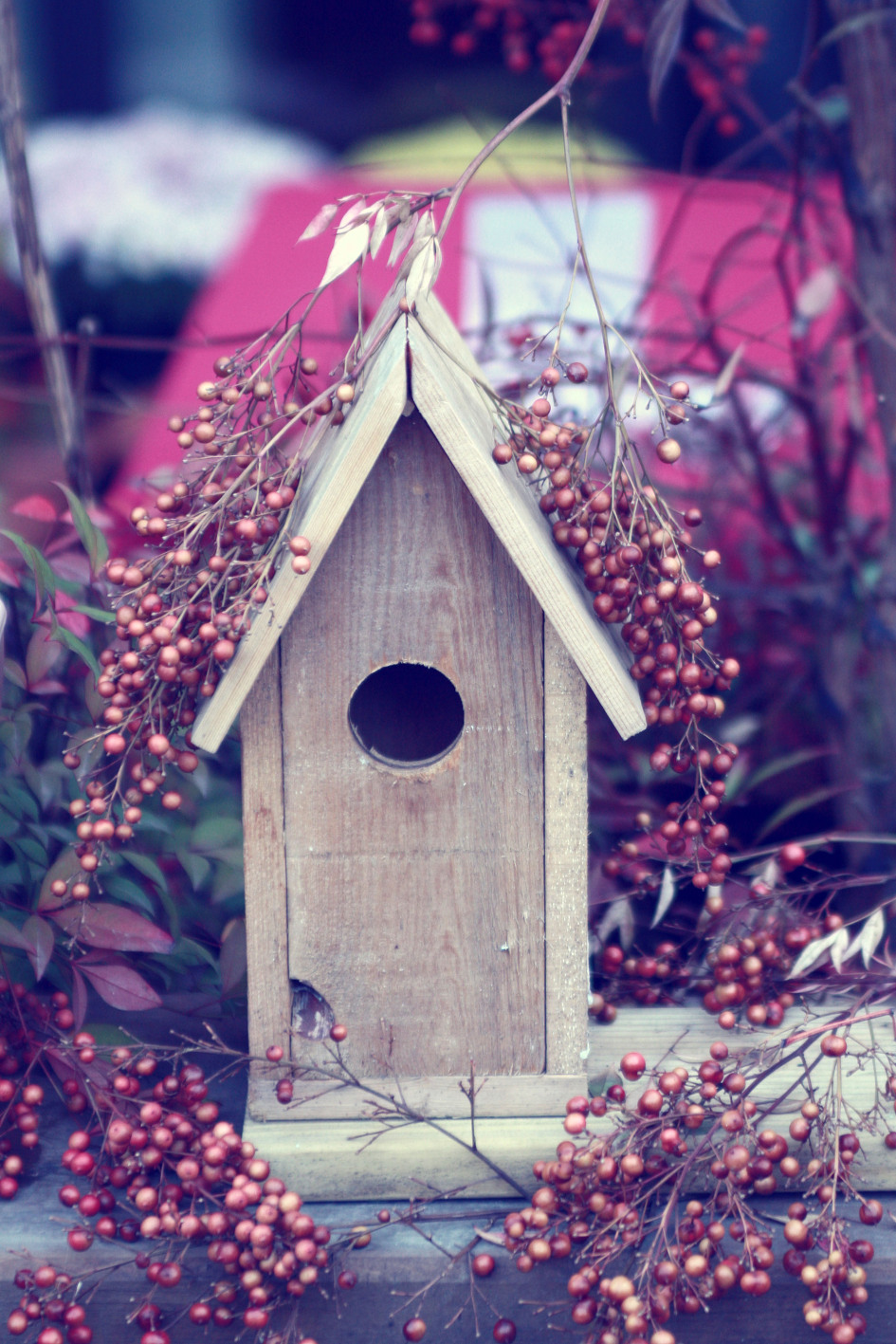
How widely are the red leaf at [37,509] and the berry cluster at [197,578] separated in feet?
1.23

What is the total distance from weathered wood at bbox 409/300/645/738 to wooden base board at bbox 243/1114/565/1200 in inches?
17.8

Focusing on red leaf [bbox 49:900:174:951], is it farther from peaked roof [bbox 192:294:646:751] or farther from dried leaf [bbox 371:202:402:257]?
dried leaf [bbox 371:202:402:257]

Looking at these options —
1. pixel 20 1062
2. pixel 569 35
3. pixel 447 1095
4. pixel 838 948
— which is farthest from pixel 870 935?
pixel 569 35

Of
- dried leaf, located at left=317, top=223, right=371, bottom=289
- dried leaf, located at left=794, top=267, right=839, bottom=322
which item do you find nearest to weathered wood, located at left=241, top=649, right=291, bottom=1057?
dried leaf, located at left=317, top=223, right=371, bottom=289

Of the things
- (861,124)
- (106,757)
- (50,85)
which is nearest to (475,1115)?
(106,757)

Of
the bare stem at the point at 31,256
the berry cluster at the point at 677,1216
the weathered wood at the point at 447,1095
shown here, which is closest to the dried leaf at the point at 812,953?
the berry cluster at the point at 677,1216

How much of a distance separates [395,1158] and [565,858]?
35cm

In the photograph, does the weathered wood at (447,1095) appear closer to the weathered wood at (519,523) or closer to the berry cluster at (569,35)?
the weathered wood at (519,523)

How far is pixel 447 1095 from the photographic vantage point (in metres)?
1.26

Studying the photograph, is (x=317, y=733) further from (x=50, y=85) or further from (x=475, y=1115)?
(x=50, y=85)

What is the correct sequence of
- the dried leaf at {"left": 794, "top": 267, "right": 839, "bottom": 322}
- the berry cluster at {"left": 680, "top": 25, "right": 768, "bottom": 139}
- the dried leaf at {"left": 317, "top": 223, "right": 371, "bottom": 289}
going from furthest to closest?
the berry cluster at {"left": 680, "top": 25, "right": 768, "bottom": 139} < the dried leaf at {"left": 794, "top": 267, "right": 839, "bottom": 322} < the dried leaf at {"left": 317, "top": 223, "right": 371, "bottom": 289}

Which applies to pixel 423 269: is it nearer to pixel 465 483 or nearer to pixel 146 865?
pixel 465 483

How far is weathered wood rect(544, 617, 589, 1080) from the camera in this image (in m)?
1.18

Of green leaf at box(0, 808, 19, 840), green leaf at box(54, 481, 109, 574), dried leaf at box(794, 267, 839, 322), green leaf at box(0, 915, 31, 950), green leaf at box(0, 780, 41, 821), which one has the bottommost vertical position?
green leaf at box(0, 915, 31, 950)
